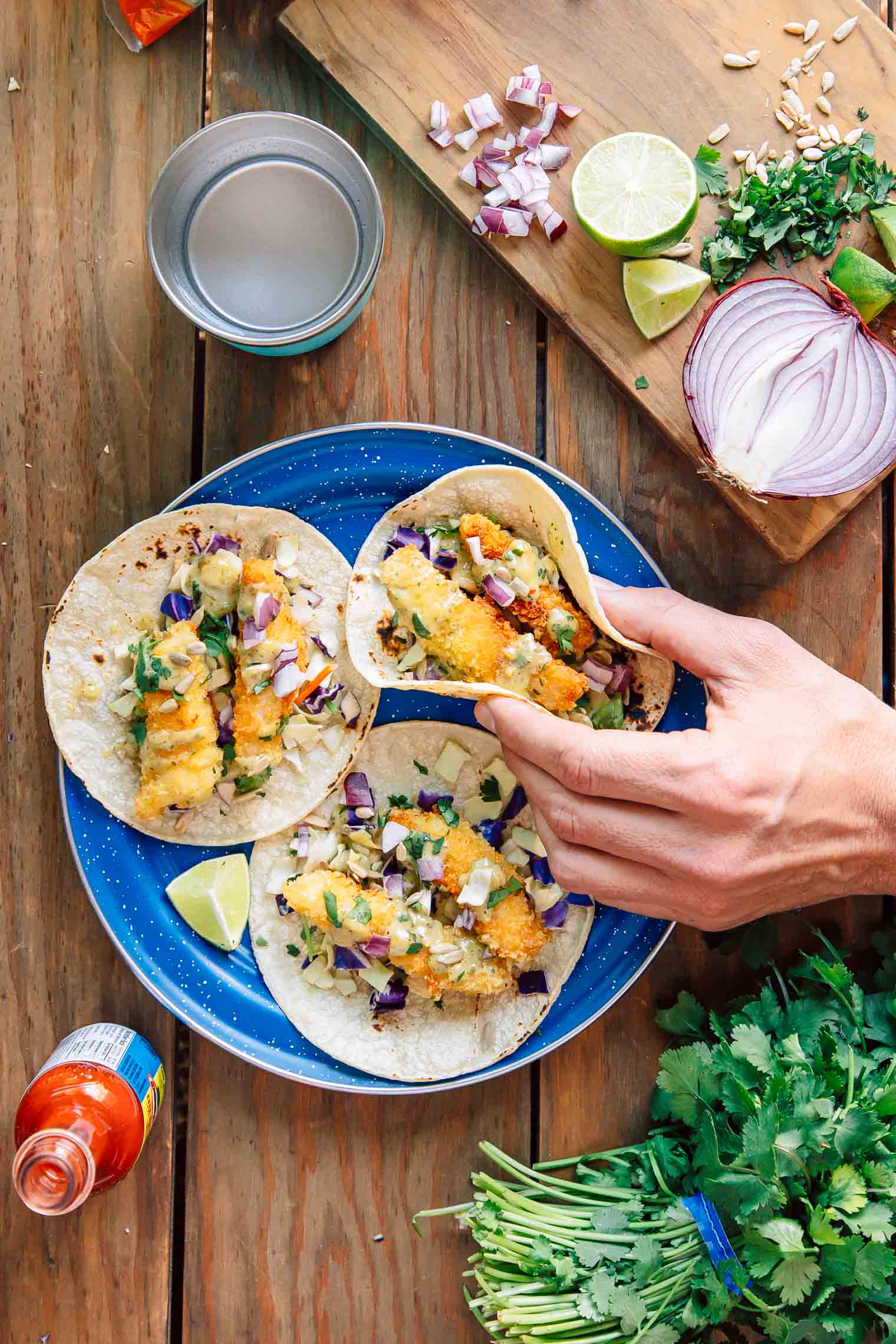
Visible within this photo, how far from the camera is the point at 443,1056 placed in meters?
2.32

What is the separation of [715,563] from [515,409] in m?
0.60

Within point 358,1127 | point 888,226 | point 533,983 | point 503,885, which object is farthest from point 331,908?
point 888,226

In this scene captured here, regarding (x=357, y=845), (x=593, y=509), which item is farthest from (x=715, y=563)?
(x=357, y=845)

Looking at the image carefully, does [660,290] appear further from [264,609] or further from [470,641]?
[264,609]

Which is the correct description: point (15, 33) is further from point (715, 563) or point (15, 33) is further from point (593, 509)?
point (715, 563)

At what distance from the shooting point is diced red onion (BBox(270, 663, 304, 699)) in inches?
88.3

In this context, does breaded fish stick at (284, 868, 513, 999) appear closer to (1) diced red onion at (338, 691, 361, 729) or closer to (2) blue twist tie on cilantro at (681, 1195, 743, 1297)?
(1) diced red onion at (338, 691, 361, 729)

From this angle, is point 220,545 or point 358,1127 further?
point 358,1127

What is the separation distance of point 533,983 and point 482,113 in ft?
6.50

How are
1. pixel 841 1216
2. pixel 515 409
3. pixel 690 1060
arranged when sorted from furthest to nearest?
pixel 515 409 → pixel 690 1060 → pixel 841 1216

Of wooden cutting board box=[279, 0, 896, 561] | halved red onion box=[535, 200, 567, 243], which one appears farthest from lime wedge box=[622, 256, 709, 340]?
halved red onion box=[535, 200, 567, 243]

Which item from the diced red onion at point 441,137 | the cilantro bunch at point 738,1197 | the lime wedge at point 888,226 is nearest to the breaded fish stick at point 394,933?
the cilantro bunch at point 738,1197

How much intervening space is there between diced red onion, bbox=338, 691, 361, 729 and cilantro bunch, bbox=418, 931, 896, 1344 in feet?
3.31

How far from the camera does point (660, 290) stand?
7.39 ft
